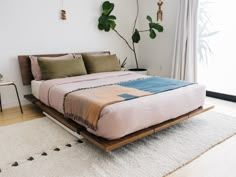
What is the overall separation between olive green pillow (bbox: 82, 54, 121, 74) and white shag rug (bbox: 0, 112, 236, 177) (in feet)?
4.63

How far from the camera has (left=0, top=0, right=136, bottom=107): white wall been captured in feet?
11.1

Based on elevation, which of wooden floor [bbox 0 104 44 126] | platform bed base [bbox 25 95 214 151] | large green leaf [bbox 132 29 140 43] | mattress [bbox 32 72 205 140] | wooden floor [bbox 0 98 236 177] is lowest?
wooden floor [bbox 0 98 236 177]

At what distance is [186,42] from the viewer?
409 centimetres

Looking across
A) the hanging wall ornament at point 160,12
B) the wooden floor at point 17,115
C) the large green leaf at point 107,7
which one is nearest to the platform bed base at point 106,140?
the wooden floor at point 17,115

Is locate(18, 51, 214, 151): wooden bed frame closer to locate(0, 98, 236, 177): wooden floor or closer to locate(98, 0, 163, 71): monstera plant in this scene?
locate(0, 98, 236, 177): wooden floor

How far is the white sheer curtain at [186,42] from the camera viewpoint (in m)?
3.95

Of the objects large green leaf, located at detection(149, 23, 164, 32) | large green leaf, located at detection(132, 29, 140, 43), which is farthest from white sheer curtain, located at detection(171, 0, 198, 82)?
large green leaf, located at detection(132, 29, 140, 43)

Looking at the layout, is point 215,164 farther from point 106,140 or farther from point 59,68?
point 59,68

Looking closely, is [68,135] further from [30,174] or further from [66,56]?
[66,56]

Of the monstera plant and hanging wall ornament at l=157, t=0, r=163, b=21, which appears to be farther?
hanging wall ornament at l=157, t=0, r=163, b=21

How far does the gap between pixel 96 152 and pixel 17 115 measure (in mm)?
1750

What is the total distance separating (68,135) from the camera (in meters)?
2.51

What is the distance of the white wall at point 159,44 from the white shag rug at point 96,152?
2245mm

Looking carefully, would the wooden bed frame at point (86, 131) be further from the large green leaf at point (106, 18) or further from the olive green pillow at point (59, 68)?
the large green leaf at point (106, 18)
